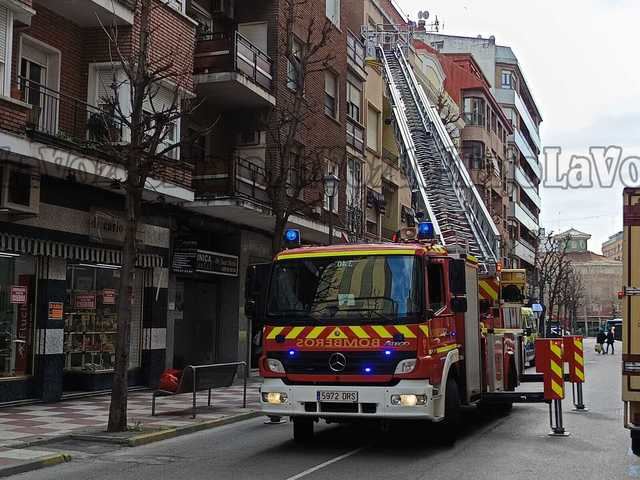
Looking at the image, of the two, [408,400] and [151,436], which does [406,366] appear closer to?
[408,400]

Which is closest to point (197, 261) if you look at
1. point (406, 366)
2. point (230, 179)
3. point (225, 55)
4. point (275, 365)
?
point (230, 179)

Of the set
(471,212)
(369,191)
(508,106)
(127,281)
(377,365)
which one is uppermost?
(508,106)

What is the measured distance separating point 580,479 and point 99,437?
6402mm

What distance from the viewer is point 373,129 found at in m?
33.6

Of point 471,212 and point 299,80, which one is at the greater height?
point 299,80

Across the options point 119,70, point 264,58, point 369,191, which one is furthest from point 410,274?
point 369,191

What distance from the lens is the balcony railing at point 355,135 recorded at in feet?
97.5

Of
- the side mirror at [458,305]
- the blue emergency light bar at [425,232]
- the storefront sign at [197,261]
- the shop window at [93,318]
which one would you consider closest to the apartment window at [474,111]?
the storefront sign at [197,261]

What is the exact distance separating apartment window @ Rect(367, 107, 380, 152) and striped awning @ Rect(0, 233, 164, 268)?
1623 cm

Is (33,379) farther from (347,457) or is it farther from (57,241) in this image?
(347,457)

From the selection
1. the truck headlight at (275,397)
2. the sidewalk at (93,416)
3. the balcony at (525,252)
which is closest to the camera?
the truck headlight at (275,397)

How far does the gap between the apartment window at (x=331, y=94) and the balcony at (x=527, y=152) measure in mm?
43672

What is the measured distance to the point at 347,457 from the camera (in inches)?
389

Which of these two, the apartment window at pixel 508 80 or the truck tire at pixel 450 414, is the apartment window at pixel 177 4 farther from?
the apartment window at pixel 508 80
